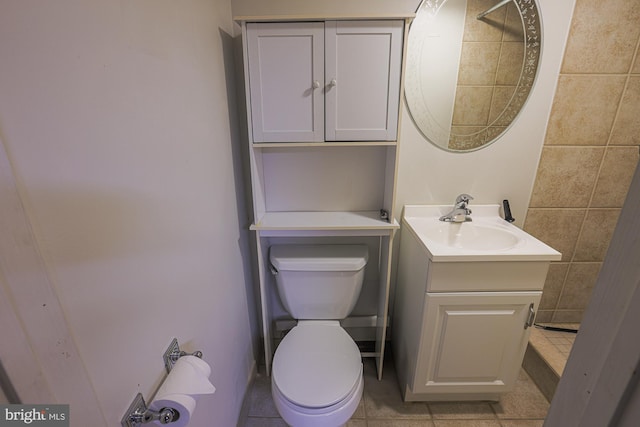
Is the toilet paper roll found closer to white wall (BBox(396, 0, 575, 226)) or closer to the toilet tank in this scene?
the toilet tank

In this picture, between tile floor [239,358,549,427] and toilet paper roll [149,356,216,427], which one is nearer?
toilet paper roll [149,356,216,427]

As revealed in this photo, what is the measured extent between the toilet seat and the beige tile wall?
122cm

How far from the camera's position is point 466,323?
1.18 meters

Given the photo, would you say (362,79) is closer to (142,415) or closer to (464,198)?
(464,198)

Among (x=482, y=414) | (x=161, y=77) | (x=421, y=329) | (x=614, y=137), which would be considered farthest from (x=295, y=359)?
(x=614, y=137)

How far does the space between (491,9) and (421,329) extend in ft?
4.86

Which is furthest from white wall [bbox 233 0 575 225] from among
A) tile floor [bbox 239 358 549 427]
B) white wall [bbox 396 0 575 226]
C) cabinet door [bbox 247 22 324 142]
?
tile floor [bbox 239 358 549 427]

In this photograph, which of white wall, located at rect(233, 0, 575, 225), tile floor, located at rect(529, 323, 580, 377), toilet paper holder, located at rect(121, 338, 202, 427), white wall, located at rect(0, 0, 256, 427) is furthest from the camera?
tile floor, located at rect(529, 323, 580, 377)

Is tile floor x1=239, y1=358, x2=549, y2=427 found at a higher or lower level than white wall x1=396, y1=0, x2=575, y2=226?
lower

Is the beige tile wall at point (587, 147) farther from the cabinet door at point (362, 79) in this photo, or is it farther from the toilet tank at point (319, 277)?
the toilet tank at point (319, 277)

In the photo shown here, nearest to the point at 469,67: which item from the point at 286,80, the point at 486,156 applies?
the point at 486,156

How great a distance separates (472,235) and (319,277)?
81 centimetres

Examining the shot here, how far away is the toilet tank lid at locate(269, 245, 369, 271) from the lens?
4.40 ft

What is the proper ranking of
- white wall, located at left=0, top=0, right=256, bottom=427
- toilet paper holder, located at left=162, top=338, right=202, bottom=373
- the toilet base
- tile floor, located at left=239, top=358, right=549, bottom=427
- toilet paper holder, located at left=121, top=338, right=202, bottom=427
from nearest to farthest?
white wall, located at left=0, top=0, right=256, bottom=427, toilet paper holder, located at left=121, top=338, right=202, bottom=427, toilet paper holder, located at left=162, top=338, right=202, bottom=373, the toilet base, tile floor, located at left=239, top=358, right=549, bottom=427
